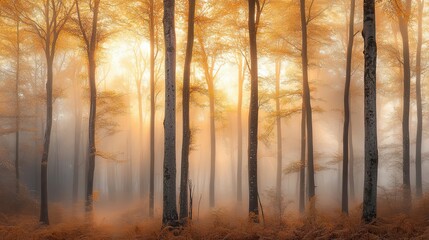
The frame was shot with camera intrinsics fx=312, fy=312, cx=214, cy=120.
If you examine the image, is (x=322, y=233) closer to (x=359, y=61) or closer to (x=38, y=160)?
(x=359, y=61)

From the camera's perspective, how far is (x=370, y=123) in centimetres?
866

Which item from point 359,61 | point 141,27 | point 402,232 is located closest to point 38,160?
point 141,27

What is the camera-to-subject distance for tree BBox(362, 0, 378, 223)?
339 inches

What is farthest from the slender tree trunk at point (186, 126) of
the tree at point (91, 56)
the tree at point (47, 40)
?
the tree at point (47, 40)

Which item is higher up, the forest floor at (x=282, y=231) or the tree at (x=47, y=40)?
the tree at (x=47, y=40)

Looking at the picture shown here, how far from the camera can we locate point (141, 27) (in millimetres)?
17391

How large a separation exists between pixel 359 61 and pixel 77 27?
1701 centimetres

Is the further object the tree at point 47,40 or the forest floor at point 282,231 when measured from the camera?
the tree at point 47,40

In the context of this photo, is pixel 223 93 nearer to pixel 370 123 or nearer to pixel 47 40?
pixel 47 40

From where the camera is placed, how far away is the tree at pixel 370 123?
861 centimetres

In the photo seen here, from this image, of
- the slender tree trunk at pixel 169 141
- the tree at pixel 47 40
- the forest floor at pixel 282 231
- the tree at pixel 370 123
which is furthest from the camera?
the tree at pixel 47 40

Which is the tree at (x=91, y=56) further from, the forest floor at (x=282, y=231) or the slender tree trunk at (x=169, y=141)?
the slender tree trunk at (x=169, y=141)

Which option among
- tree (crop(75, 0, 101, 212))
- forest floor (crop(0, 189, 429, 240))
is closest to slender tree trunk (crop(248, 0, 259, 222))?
forest floor (crop(0, 189, 429, 240))

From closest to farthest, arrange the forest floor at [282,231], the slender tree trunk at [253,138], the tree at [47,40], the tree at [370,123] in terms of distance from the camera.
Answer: the forest floor at [282,231] → the tree at [370,123] → the slender tree trunk at [253,138] → the tree at [47,40]
